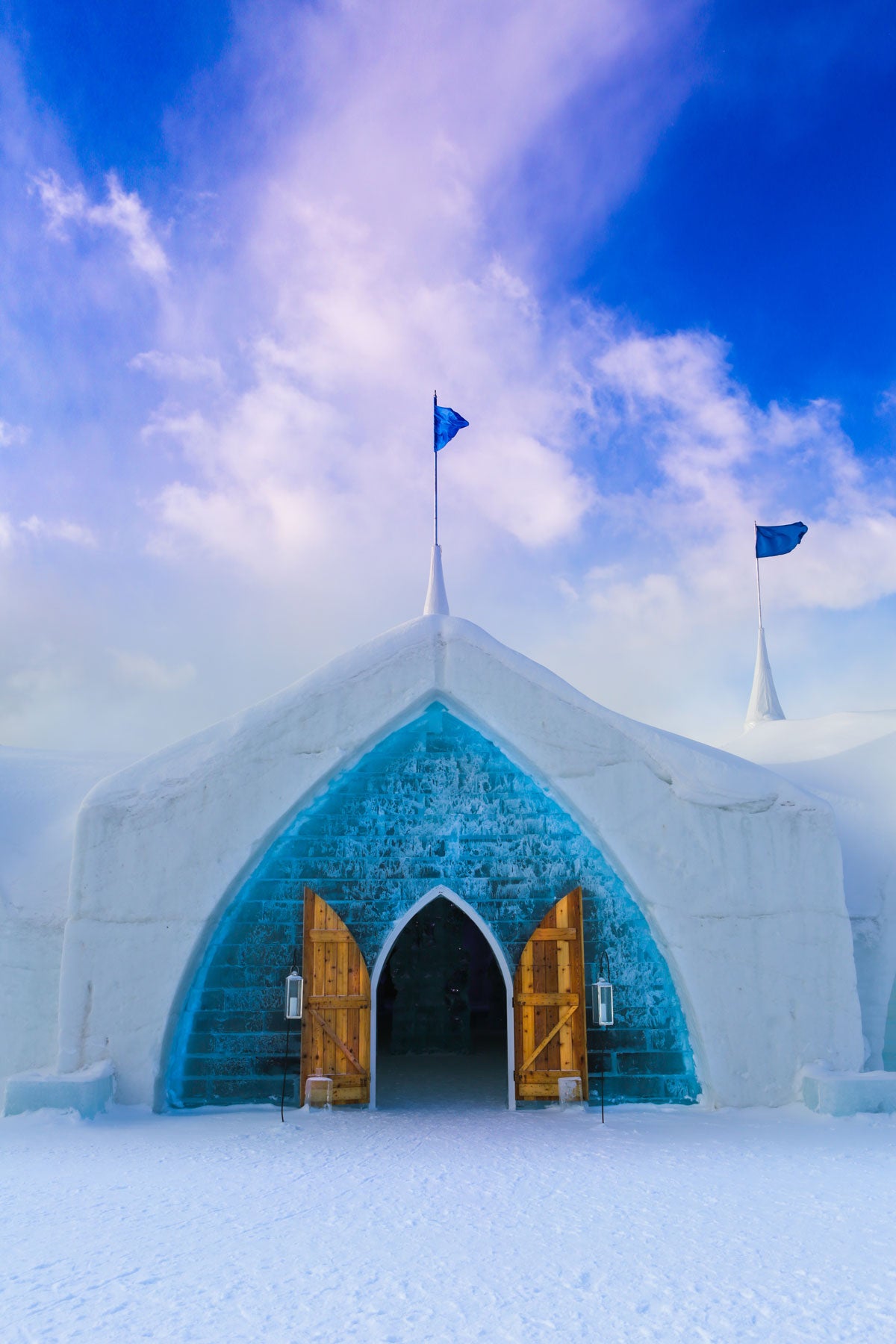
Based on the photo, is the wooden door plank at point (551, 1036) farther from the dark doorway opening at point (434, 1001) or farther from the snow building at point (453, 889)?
the dark doorway opening at point (434, 1001)

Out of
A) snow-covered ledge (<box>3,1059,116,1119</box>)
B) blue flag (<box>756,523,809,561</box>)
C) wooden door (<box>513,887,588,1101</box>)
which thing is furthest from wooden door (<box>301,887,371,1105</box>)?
blue flag (<box>756,523,809,561</box>)

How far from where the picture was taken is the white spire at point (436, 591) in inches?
476

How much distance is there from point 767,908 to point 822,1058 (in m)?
1.39

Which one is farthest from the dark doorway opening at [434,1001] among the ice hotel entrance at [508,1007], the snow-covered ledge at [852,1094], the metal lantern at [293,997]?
the snow-covered ledge at [852,1094]

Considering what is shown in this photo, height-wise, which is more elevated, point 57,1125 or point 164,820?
point 164,820

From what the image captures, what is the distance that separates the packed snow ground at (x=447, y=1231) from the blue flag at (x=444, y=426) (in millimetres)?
8461

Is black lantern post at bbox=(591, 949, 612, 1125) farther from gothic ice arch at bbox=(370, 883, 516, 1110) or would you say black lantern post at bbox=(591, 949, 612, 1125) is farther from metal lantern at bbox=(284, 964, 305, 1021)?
metal lantern at bbox=(284, 964, 305, 1021)

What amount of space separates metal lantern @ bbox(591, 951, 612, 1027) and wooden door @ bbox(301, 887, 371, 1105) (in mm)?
2224

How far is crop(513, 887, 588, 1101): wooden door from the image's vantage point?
8.98 m

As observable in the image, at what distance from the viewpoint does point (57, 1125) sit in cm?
775

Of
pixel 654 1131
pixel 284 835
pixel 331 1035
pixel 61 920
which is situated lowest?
pixel 654 1131

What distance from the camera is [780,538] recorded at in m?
15.2

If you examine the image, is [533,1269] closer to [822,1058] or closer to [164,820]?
[822,1058]

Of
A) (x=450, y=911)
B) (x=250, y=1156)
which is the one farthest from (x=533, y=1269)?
(x=450, y=911)
